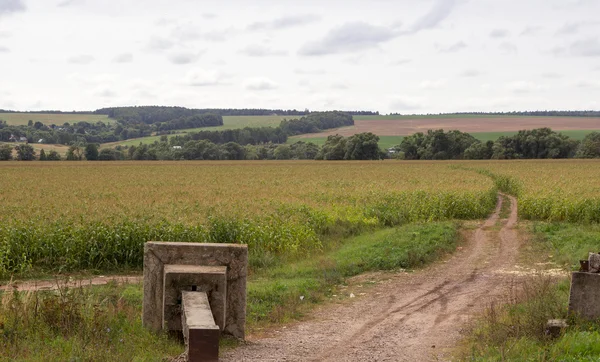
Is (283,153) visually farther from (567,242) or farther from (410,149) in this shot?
(567,242)

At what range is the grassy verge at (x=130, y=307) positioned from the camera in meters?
7.62

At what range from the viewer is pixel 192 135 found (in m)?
139

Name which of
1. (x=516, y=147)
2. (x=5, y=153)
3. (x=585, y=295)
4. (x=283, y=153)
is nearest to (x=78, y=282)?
(x=585, y=295)

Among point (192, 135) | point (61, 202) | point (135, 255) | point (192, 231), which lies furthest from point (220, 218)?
point (192, 135)

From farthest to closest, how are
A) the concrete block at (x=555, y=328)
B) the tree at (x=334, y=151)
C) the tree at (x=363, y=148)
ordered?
the tree at (x=334, y=151) → the tree at (x=363, y=148) → the concrete block at (x=555, y=328)

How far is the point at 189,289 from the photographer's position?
8.43 m

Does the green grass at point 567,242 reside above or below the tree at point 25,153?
above

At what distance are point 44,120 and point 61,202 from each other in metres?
160

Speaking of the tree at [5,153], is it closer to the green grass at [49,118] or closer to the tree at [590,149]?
the green grass at [49,118]

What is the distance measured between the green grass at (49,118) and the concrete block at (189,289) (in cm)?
16254

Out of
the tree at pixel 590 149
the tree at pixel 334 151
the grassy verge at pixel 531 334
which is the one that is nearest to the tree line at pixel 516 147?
the tree at pixel 590 149

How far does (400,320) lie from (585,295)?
3060mm

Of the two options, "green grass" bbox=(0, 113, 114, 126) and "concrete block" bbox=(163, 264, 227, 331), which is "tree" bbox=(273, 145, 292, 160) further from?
"concrete block" bbox=(163, 264, 227, 331)

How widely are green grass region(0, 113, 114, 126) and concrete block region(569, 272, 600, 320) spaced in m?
165
